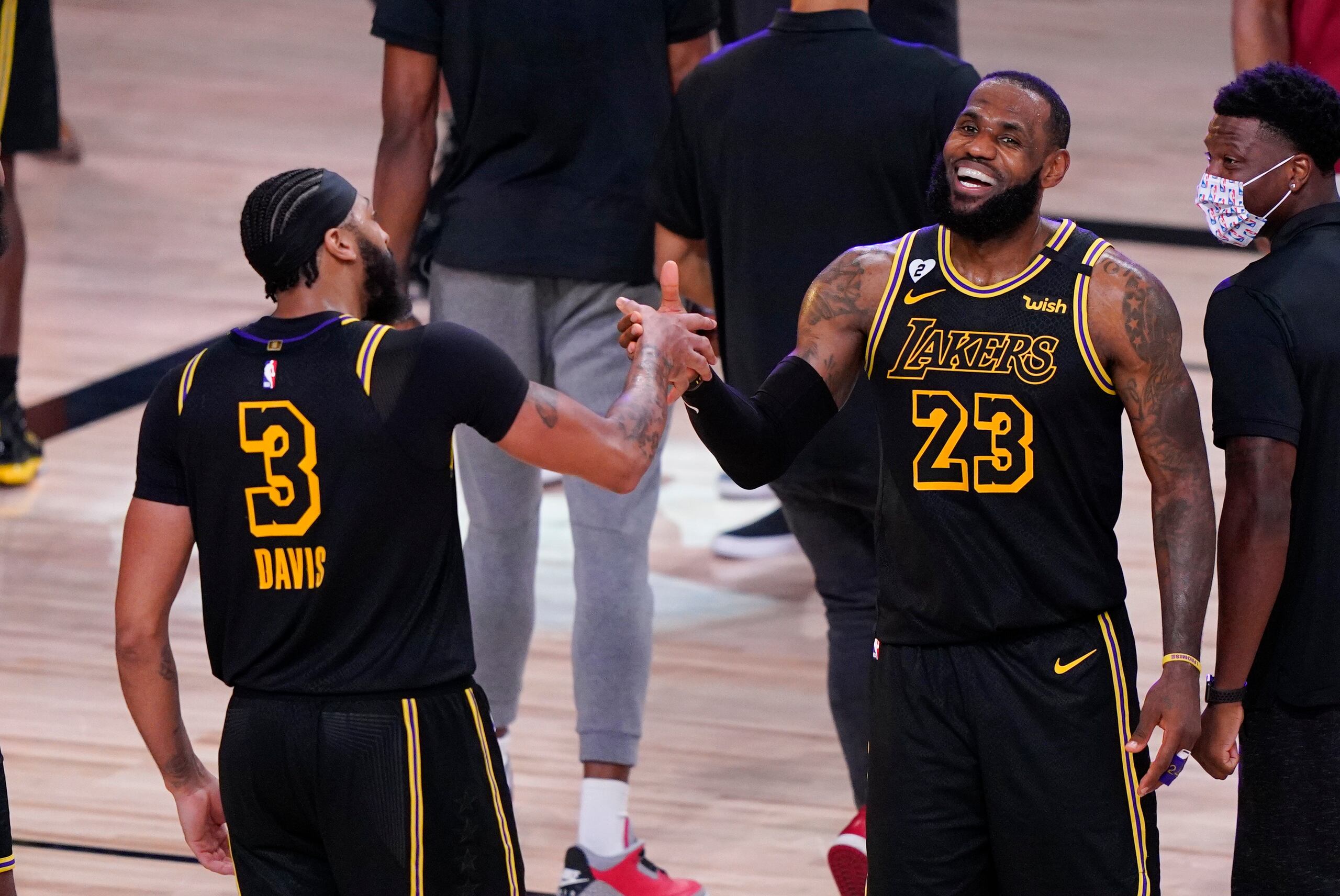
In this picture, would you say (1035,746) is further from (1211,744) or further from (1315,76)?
(1315,76)

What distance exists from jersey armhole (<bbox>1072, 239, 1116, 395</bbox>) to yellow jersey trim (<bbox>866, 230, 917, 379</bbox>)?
0.26 m

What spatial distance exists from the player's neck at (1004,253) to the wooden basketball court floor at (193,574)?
1473 mm

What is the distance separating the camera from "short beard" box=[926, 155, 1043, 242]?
2842mm

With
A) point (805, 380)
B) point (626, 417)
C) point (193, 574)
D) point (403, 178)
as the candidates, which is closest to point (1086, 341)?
point (805, 380)

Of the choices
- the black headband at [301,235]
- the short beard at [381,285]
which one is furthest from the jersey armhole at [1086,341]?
the black headband at [301,235]

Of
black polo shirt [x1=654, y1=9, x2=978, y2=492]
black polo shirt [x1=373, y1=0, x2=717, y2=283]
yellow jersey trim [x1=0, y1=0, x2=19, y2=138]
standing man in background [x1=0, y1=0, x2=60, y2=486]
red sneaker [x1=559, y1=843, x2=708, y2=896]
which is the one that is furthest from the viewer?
standing man in background [x1=0, y1=0, x2=60, y2=486]

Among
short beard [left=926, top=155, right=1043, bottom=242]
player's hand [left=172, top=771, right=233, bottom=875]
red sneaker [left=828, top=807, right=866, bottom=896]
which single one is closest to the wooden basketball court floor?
red sneaker [left=828, top=807, right=866, bottom=896]

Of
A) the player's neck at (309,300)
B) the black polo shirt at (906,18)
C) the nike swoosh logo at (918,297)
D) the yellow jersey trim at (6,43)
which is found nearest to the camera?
the player's neck at (309,300)

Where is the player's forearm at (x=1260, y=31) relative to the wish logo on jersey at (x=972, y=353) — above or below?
above

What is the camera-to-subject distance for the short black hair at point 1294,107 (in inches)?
114

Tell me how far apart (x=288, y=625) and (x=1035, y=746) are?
1.06 m

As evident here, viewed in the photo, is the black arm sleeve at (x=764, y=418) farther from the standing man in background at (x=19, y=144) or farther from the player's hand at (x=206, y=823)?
the standing man in background at (x=19, y=144)

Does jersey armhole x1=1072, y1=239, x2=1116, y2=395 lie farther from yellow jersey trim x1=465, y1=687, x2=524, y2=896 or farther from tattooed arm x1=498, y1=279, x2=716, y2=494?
yellow jersey trim x1=465, y1=687, x2=524, y2=896

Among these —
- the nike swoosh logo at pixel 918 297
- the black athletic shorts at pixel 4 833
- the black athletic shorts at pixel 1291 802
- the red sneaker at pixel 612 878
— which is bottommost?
the red sneaker at pixel 612 878
